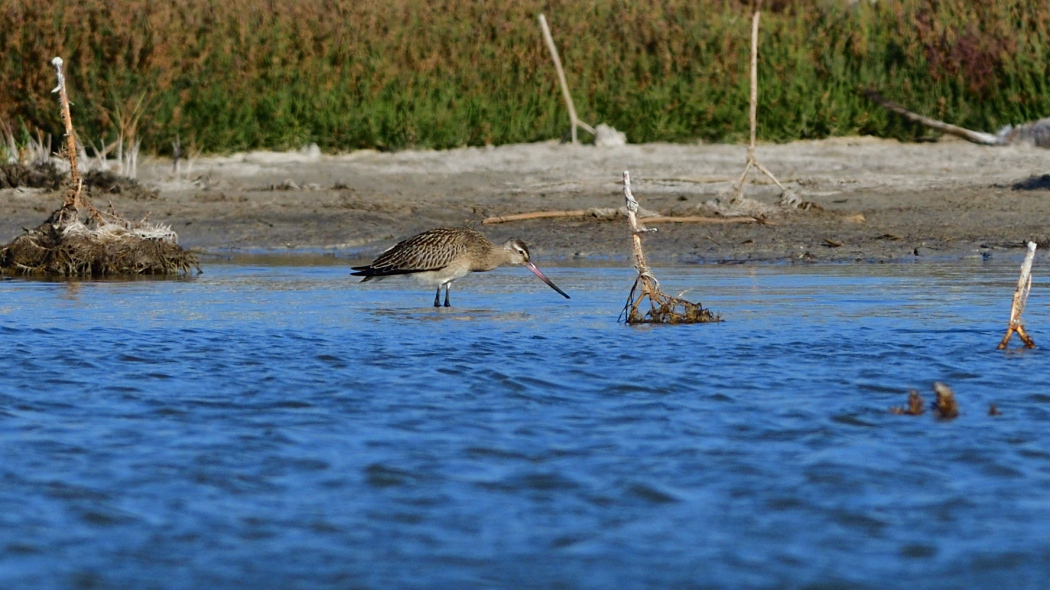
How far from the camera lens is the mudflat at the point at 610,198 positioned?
14.7 metres

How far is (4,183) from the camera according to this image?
17.4 meters

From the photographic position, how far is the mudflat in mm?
14656

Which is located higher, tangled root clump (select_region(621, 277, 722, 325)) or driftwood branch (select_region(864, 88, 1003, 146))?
driftwood branch (select_region(864, 88, 1003, 146))

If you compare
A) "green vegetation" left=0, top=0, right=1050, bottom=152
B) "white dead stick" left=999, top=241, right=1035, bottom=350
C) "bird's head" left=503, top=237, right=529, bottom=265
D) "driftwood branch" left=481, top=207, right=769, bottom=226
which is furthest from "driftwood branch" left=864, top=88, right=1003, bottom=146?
"white dead stick" left=999, top=241, right=1035, bottom=350

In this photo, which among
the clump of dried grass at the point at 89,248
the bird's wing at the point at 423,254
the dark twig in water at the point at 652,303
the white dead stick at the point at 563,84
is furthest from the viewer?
the white dead stick at the point at 563,84

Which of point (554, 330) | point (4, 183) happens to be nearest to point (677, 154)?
point (4, 183)

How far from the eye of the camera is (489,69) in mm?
20625

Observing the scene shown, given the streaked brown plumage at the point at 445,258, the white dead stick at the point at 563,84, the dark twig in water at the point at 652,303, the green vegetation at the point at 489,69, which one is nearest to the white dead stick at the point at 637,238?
the dark twig in water at the point at 652,303

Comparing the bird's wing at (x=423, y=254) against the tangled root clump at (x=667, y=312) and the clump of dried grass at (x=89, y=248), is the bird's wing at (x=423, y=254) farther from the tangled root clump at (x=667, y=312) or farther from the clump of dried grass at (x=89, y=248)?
the clump of dried grass at (x=89, y=248)

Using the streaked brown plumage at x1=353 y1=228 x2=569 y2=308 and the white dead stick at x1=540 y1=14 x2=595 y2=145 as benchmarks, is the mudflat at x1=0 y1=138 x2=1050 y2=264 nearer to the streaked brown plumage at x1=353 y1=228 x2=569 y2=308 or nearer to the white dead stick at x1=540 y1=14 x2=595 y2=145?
the white dead stick at x1=540 y1=14 x2=595 y2=145

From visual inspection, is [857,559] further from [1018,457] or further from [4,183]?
[4,183]

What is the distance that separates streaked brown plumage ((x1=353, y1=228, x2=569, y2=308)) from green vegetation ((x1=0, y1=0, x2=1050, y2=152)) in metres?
8.09

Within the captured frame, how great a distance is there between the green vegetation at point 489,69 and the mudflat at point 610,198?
509mm

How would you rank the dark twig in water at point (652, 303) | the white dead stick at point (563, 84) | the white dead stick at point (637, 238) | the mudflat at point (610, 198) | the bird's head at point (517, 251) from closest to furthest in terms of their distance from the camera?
the white dead stick at point (637, 238), the dark twig in water at point (652, 303), the bird's head at point (517, 251), the mudflat at point (610, 198), the white dead stick at point (563, 84)
